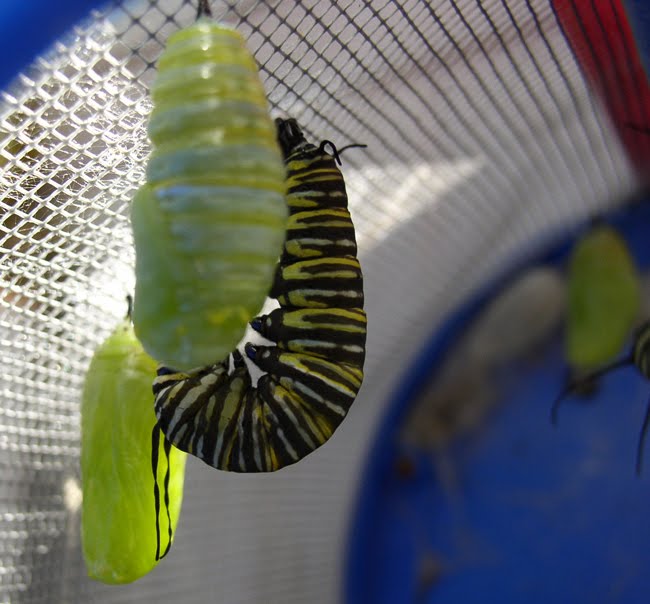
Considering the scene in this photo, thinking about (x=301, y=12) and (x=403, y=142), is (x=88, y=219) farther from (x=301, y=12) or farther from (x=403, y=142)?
(x=403, y=142)

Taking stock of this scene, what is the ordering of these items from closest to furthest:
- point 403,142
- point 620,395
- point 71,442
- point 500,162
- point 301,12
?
point 301,12
point 71,442
point 403,142
point 500,162
point 620,395

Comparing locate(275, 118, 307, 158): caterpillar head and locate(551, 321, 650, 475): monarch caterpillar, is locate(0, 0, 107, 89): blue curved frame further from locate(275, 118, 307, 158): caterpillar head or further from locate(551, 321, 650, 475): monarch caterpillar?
locate(551, 321, 650, 475): monarch caterpillar

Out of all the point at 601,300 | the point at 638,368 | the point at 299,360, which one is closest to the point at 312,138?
the point at 299,360

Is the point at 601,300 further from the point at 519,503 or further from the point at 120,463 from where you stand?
the point at 120,463

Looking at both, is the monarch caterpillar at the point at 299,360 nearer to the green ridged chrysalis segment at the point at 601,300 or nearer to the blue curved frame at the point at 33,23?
the blue curved frame at the point at 33,23

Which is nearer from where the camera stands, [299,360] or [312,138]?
[299,360]

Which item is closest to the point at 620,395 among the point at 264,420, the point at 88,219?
the point at 264,420

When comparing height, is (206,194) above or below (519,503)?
above
